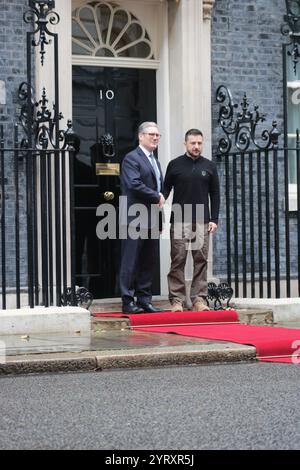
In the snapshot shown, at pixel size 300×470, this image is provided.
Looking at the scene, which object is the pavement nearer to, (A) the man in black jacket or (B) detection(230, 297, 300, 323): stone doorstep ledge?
(A) the man in black jacket

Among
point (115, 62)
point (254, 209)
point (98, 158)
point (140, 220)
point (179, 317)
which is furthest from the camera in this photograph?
point (254, 209)

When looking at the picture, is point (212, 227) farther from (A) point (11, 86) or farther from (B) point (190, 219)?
(A) point (11, 86)

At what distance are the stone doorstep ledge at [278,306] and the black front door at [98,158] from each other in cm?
160

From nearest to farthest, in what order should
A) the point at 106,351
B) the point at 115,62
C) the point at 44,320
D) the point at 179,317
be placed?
the point at 106,351, the point at 44,320, the point at 179,317, the point at 115,62

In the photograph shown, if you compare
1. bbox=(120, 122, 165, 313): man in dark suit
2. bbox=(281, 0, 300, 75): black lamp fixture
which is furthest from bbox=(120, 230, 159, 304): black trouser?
bbox=(281, 0, 300, 75): black lamp fixture

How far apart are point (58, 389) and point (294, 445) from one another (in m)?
2.60

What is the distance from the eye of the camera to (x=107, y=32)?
1362cm

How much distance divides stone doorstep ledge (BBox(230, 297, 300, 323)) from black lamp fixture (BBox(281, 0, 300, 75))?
8.83 ft

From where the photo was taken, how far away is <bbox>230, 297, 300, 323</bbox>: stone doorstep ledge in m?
12.7

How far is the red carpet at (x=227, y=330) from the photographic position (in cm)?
1022

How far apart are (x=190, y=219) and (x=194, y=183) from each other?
1.26ft

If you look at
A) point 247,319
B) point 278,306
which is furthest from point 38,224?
point 278,306

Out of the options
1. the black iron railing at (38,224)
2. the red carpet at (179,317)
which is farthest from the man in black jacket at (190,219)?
the black iron railing at (38,224)

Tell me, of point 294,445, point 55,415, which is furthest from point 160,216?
point 294,445
